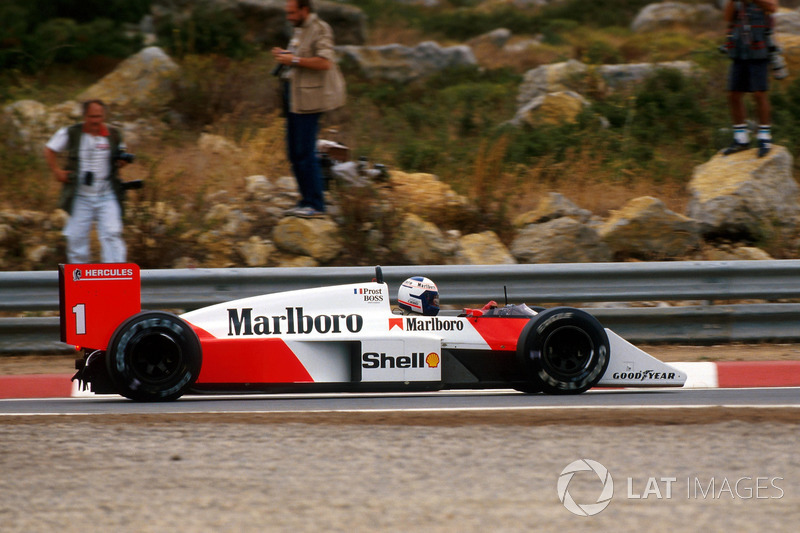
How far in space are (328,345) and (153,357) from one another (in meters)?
1.13

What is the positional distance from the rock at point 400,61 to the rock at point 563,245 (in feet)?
32.2

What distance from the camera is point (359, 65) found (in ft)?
67.6

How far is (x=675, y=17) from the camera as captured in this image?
33469 mm

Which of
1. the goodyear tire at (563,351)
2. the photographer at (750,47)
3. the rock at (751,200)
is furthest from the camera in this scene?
the rock at (751,200)

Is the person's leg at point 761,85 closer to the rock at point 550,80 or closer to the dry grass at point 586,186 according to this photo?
the dry grass at point 586,186

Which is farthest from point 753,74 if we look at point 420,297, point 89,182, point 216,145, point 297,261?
point 89,182

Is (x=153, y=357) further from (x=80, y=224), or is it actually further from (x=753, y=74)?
(x=753, y=74)

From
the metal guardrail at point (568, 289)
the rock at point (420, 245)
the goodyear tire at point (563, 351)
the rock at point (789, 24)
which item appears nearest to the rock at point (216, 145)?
the rock at point (420, 245)

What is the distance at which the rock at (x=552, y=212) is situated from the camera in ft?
37.6

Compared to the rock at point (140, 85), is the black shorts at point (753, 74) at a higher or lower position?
lower

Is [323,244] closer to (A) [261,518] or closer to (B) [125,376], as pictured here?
(B) [125,376]

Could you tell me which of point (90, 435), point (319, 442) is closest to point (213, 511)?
point (319, 442)

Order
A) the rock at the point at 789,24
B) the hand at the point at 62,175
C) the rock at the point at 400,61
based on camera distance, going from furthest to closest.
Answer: the rock at the point at 789,24
the rock at the point at 400,61
the hand at the point at 62,175

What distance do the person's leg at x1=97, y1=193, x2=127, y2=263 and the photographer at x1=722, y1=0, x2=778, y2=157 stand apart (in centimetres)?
646
